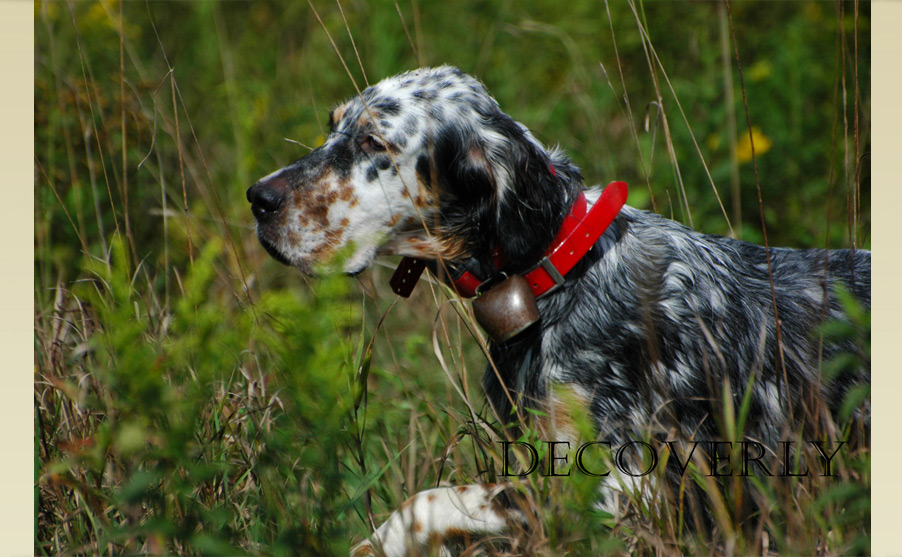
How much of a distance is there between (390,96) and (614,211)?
0.78 m

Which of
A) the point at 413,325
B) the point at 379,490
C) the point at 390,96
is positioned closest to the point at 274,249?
the point at 390,96

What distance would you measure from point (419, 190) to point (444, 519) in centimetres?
93

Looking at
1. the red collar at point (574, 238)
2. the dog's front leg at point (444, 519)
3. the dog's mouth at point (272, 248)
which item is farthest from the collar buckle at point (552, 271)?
the dog's mouth at point (272, 248)

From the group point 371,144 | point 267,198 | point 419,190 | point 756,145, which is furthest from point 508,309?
point 756,145

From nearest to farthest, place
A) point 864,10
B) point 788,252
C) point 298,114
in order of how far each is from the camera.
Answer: point 788,252
point 864,10
point 298,114

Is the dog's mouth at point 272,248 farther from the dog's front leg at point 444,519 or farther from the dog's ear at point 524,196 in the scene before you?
the dog's front leg at point 444,519

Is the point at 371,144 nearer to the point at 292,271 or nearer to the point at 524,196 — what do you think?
the point at 524,196

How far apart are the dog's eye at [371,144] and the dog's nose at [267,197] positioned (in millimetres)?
260

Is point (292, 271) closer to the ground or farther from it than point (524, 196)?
closer to the ground

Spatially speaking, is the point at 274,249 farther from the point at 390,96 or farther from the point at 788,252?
the point at 788,252

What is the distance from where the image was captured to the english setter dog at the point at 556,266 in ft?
6.98

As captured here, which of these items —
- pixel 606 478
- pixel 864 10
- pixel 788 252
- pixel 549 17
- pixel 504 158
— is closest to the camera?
pixel 606 478

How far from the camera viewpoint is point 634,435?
2090 millimetres

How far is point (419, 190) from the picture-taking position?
7.45ft
